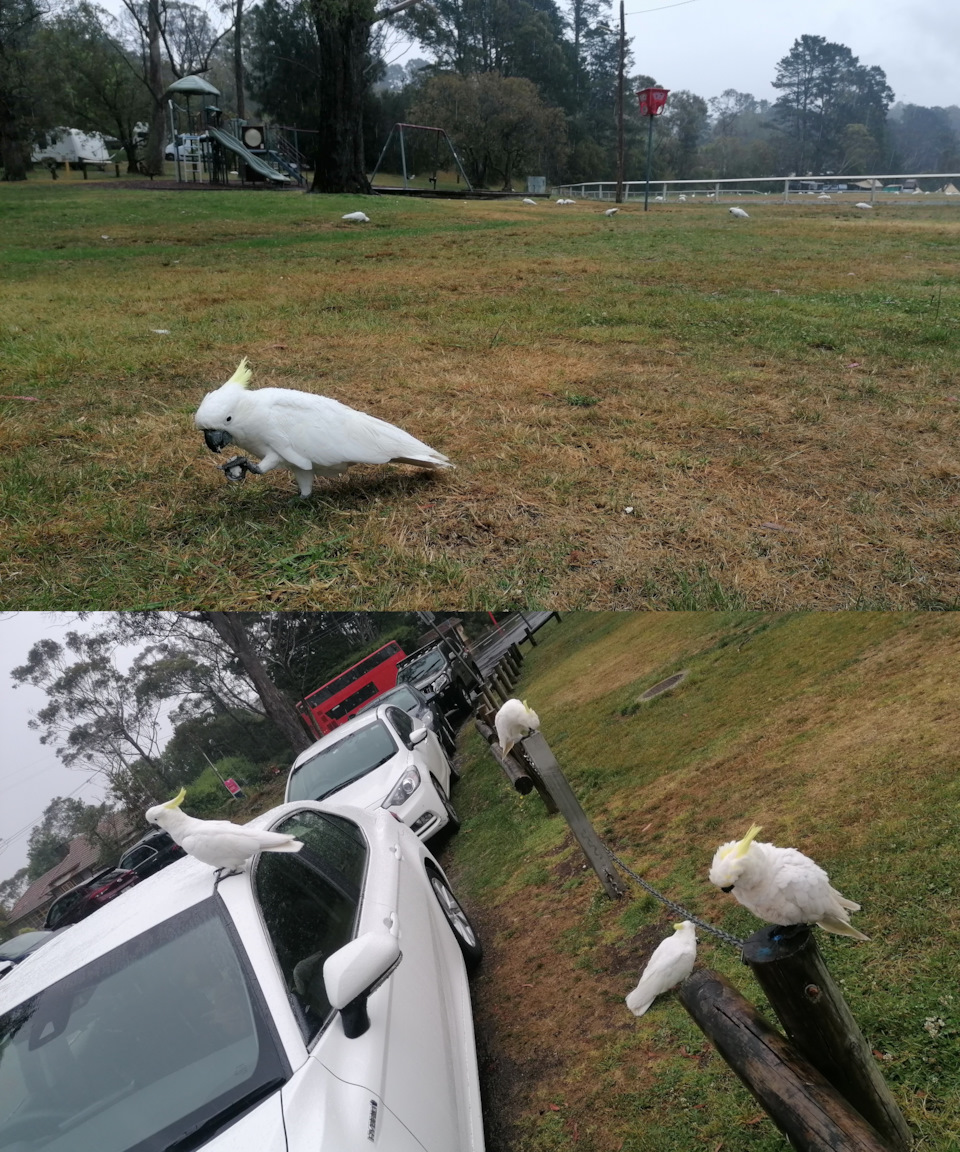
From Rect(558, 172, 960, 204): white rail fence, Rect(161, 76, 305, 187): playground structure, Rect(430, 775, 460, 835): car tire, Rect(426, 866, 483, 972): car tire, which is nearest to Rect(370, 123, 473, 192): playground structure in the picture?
Rect(161, 76, 305, 187): playground structure

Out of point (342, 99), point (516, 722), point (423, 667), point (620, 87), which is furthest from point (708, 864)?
point (620, 87)

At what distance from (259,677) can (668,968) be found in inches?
125

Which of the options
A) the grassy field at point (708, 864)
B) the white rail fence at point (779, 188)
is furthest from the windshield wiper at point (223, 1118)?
the white rail fence at point (779, 188)

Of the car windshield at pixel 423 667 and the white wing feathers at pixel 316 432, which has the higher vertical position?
the white wing feathers at pixel 316 432

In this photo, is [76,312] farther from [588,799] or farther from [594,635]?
[588,799]

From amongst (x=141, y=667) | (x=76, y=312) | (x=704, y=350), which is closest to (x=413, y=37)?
(x=76, y=312)

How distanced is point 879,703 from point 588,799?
162cm

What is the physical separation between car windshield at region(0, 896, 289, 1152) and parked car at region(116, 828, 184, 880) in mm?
1976

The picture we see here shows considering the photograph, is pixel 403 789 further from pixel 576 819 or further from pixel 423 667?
pixel 423 667

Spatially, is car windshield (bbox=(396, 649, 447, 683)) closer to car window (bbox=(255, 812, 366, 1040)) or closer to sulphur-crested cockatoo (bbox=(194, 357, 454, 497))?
sulphur-crested cockatoo (bbox=(194, 357, 454, 497))

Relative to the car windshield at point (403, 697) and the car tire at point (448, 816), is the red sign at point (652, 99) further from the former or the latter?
the car tire at point (448, 816)

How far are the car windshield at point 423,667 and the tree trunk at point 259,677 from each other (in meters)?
1.35

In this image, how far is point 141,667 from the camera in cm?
360

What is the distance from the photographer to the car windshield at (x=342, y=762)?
4.69 metres
